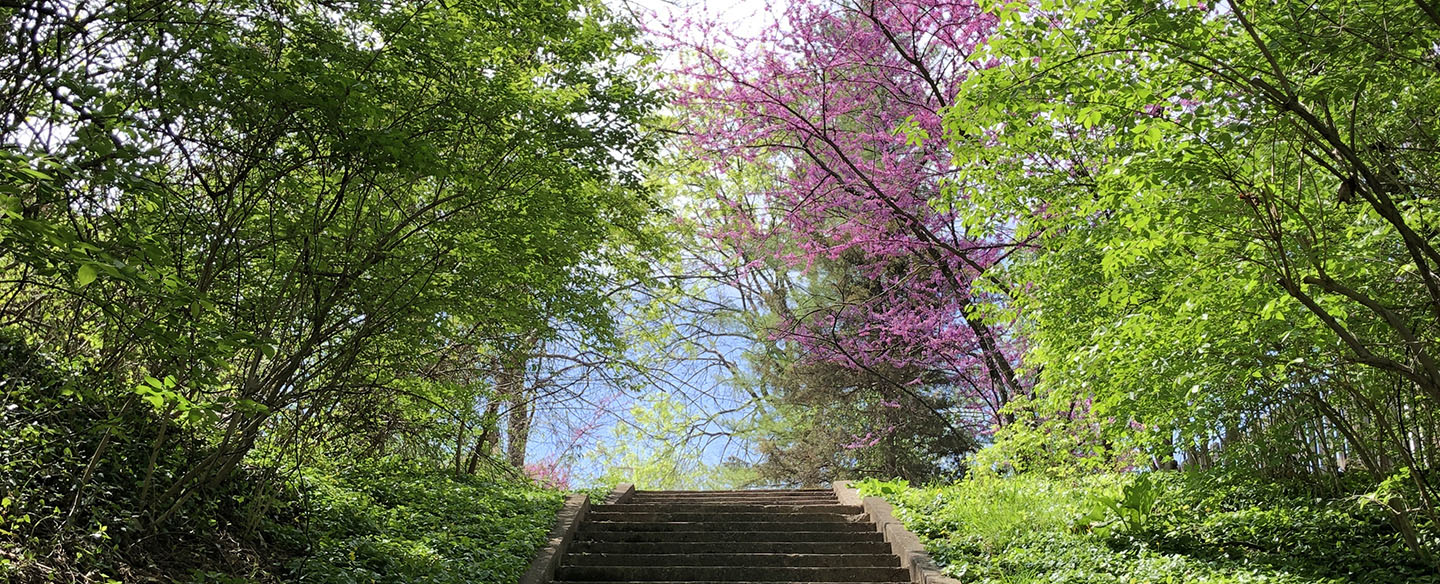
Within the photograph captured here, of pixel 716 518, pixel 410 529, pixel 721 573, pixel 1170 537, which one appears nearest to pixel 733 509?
pixel 716 518

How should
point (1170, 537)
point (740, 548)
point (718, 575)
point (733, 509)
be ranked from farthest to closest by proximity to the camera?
point (733, 509), point (740, 548), point (718, 575), point (1170, 537)

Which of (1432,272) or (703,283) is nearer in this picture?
(1432,272)

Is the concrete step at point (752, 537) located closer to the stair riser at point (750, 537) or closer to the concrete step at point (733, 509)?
the stair riser at point (750, 537)

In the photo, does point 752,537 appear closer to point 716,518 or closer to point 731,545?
point 731,545

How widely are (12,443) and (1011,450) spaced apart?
297 inches

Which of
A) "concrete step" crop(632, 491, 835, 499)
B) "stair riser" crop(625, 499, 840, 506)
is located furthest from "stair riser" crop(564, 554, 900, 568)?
"concrete step" crop(632, 491, 835, 499)

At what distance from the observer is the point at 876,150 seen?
39.1 ft

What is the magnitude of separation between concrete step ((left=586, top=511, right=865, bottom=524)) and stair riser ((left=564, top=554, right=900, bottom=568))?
1565mm

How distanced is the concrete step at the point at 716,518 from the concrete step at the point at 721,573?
1946mm

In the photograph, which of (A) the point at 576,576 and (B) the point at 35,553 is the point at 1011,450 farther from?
(B) the point at 35,553

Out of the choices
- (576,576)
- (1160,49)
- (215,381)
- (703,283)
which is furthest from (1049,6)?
(703,283)

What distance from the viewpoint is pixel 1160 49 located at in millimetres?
4359

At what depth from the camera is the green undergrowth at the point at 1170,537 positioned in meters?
5.68

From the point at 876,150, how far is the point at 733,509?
5.07 metres
